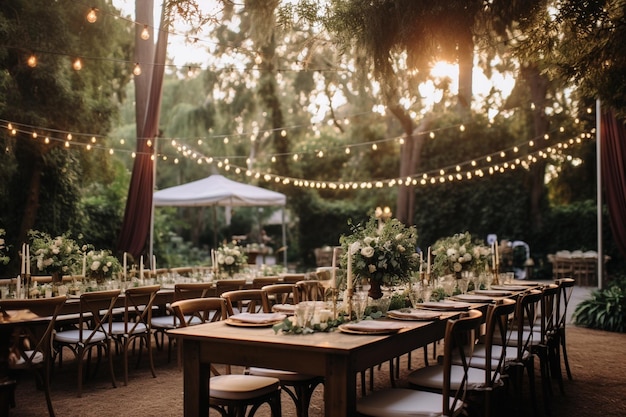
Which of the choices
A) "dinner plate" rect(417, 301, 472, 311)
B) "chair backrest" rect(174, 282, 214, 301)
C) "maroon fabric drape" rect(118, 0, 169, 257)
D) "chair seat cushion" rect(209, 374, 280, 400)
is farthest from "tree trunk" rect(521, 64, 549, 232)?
"chair seat cushion" rect(209, 374, 280, 400)

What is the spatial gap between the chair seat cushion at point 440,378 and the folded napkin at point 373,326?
1.44 ft

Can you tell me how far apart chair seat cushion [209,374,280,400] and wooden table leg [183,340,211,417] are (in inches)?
5.4

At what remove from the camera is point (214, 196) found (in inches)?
437

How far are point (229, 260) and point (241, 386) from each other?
4.35 metres

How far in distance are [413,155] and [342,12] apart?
10.1 m

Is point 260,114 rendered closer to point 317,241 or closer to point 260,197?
point 317,241

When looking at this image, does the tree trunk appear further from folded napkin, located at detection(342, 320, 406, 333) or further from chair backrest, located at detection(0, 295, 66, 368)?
chair backrest, located at detection(0, 295, 66, 368)

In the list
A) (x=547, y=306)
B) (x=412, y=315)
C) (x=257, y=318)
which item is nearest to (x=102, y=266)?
(x=257, y=318)

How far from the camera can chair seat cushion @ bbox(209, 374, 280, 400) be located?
3404 millimetres

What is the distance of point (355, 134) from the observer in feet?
65.2

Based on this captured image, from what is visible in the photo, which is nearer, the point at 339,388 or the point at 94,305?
the point at 339,388

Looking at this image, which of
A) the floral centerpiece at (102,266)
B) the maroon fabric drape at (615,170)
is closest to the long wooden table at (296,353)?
the floral centerpiece at (102,266)

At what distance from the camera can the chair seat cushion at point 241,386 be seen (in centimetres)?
340

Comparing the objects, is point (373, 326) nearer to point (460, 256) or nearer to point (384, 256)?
point (384, 256)
